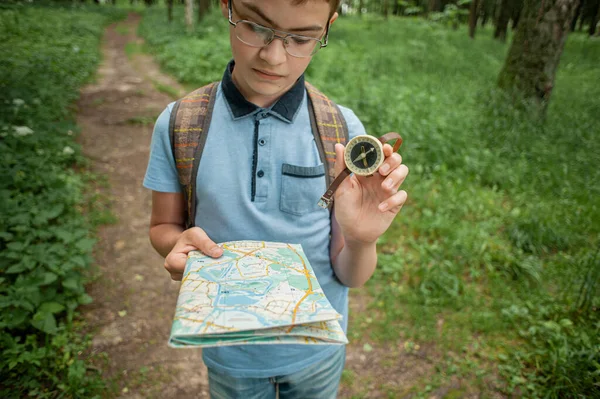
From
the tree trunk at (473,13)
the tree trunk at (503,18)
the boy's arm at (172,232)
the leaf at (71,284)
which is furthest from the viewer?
the tree trunk at (503,18)

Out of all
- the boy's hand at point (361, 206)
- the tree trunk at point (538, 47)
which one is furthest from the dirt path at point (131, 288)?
the tree trunk at point (538, 47)

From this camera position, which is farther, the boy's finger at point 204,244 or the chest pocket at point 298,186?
the chest pocket at point 298,186

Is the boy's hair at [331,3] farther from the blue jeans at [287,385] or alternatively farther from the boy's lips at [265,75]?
the blue jeans at [287,385]

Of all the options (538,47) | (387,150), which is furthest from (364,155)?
(538,47)

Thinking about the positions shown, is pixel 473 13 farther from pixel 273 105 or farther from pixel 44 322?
pixel 44 322

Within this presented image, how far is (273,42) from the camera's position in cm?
120

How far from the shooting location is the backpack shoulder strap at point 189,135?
1336 millimetres

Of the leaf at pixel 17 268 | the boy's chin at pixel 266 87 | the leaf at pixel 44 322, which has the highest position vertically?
the boy's chin at pixel 266 87

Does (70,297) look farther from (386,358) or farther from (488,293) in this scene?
(488,293)

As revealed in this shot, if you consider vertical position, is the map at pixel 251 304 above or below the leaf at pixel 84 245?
above

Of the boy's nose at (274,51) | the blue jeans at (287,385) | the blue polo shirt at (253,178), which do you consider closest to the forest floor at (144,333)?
the blue jeans at (287,385)

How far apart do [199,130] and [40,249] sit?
254 centimetres

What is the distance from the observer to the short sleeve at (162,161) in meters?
1.36

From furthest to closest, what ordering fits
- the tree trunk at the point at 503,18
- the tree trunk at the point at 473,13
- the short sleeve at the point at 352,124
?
the tree trunk at the point at 503,18 → the tree trunk at the point at 473,13 → the short sleeve at the point at 352,124
